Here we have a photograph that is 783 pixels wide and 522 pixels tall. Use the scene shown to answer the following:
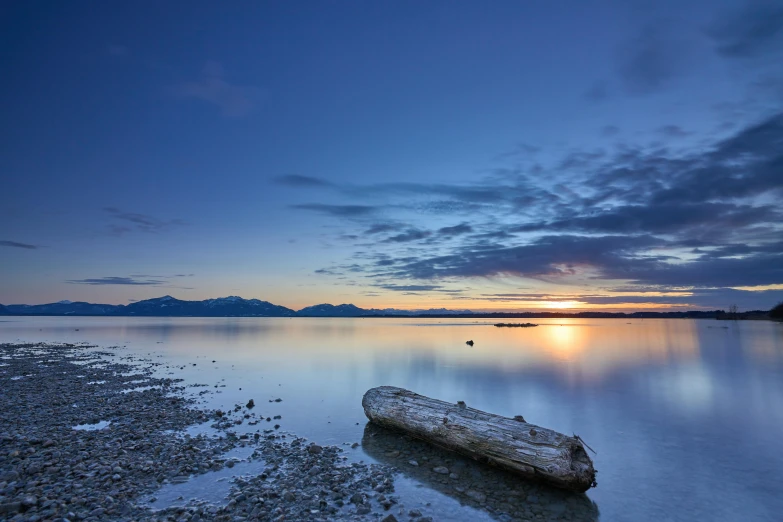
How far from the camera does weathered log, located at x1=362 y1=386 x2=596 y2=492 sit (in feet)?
25.0

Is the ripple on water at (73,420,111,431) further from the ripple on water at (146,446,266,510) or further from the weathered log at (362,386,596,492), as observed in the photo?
the weathered log at (362,386,596,492)

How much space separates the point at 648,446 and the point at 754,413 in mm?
8040

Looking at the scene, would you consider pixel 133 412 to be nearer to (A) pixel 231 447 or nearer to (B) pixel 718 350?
(A) pixel 231 447

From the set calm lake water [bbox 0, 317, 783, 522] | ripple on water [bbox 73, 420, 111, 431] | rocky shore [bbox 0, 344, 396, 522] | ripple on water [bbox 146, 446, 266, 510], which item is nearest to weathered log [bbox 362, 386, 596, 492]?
calm lake water [bbox 0, 317, 783, 522]

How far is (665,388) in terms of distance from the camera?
64.7 feet

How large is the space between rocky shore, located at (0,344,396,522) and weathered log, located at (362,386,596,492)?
1.84 m

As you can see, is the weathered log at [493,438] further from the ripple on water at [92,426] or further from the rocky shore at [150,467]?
the ripple on water at [92,426]

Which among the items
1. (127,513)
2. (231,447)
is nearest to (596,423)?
(231,447)

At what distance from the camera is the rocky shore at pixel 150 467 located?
256 inches

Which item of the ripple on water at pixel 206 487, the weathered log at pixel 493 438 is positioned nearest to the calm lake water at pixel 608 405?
the weathered log at pixel 493 438

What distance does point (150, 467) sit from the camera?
26.8 ft

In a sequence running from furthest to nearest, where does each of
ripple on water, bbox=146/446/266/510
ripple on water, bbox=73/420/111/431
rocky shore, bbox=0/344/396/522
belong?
ripple on water, bbox=73/420/111/431 → ripple on water, bbox=146/446/266/510 → rocky shore, bbox=0/344/396/522

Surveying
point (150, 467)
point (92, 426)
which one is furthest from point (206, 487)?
point (92, 426)

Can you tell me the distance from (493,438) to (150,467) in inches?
290
